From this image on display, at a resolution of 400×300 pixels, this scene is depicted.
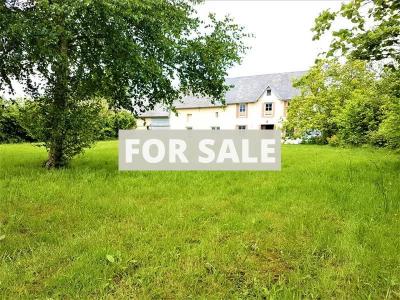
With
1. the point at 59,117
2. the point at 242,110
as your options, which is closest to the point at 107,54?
the point at 59,117

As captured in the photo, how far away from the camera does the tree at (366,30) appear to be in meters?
7.88

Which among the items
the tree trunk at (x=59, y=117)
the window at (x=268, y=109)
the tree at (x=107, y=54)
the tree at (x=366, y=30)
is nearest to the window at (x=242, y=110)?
the window at (x=268, y=109)

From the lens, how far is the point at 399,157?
11.8m

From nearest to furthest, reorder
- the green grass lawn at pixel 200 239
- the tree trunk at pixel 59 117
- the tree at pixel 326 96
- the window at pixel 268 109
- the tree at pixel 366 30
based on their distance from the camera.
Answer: the green grass lawn at pixel 200 239, the tree at pixel 366 30, the tree trunk at pixel 59 117, the tree at pixel 326 96, the window at pixel 268 109

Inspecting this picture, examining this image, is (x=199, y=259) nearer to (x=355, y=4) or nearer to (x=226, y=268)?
(x=226, y=268)

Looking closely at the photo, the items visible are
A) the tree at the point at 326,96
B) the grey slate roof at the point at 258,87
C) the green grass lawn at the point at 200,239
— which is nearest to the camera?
the green grass lawn at the point at 200,239

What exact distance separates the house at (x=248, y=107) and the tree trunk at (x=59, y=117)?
2962 centimetres

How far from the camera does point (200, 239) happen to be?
4.91 metres

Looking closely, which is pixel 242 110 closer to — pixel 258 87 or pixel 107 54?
pixel 258 87

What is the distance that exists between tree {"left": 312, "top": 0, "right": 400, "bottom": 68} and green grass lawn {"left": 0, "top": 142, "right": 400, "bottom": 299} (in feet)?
10.2

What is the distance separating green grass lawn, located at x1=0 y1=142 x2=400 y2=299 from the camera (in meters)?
3.66

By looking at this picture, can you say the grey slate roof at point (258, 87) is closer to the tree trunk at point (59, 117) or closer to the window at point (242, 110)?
the window at point (242, 110)

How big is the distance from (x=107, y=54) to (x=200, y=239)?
529 cm

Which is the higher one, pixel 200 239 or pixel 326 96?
pixel 326 96
